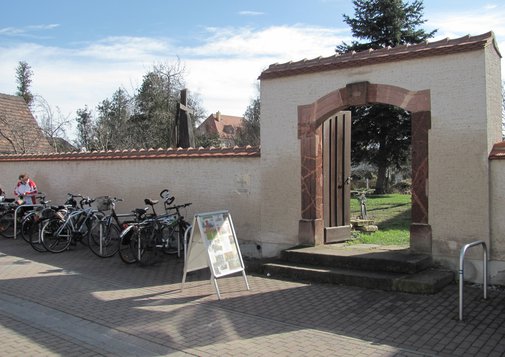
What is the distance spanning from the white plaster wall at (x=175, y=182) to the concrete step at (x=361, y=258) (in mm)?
1408

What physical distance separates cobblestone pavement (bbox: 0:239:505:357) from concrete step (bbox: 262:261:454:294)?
135 millimetres

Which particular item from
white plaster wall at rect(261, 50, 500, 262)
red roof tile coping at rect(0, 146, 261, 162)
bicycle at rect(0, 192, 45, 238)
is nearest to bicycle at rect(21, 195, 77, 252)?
bicycle at rect(0, 192, 45, 238)

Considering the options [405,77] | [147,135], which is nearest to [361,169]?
[147,135]

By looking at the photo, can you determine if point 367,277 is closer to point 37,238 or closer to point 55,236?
point 55,236

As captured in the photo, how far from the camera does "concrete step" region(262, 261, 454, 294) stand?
6.57 meters

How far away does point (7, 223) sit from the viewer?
1241 centimetres

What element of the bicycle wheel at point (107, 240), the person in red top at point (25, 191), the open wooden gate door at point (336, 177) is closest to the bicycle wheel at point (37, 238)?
the bicycle wheel at point (107, 240)

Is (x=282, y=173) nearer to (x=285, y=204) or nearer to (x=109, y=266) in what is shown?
(x=285, y=204)

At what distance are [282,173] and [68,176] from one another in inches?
266

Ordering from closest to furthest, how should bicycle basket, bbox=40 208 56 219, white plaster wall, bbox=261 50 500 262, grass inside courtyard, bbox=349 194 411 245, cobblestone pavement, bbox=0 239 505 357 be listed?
cobblestone pavement, bbox=0 239 505 357, white plaster wall, bbox=261 50 500 262, grass inside courtyard, bbox=349 194 411 245, bicycle basket, bbox=40 208 56 219

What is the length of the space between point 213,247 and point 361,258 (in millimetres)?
2258

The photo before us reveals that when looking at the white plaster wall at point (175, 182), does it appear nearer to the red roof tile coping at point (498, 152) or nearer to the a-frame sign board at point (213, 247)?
the a-frame sign board at point (213, 247)

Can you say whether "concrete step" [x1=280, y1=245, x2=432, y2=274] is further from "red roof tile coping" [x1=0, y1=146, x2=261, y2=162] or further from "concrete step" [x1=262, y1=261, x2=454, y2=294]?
"red roof tile coping" [x1=0, y1=146, x2=261, y2=162]

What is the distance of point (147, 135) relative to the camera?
2862cm
